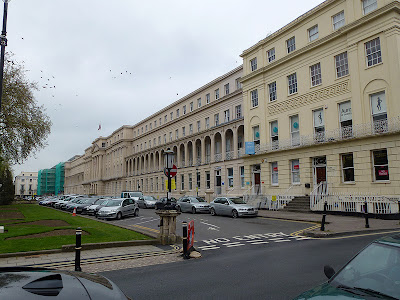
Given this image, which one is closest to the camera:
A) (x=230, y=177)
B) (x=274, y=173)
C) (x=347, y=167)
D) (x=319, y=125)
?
(x=347, y=167)

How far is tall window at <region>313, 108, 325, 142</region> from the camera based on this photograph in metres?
25.4

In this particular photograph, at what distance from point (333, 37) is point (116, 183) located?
72187 mm

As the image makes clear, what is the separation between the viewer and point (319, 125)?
2600 centimetres

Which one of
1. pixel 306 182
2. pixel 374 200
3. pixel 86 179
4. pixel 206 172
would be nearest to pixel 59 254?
pixel 374 200

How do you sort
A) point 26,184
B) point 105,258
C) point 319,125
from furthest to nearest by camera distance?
point 26,184
point 319,125
point 105,258

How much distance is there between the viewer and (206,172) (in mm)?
45688

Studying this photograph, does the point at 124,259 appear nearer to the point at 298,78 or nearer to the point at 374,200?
the point at 374,200

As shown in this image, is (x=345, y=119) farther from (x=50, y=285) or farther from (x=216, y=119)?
(x=50, y=285)

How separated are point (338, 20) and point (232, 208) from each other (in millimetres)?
17098

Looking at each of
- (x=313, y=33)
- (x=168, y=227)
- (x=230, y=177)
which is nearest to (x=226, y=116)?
(x=230, y=177)

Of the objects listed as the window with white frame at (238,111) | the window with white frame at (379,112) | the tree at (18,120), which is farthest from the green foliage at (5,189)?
the window with white frame at (379,112)

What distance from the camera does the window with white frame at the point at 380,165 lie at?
21.0 meters

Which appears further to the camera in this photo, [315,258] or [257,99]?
[257,99]

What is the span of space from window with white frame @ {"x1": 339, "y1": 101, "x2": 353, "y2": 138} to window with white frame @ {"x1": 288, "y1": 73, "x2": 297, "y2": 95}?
5.21 metres
